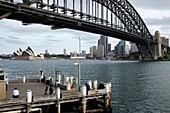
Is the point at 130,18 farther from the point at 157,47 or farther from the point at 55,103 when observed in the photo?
the point at 55,103

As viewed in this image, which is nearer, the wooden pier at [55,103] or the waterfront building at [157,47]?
the wooden pier at [55,103]

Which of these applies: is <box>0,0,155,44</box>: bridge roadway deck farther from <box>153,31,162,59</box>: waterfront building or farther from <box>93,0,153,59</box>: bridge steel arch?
<box>153,31,162,59</box>: waterfront building

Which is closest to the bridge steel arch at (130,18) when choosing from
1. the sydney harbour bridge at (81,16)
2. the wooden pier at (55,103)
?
the sydney harbour bridge at (81,16)

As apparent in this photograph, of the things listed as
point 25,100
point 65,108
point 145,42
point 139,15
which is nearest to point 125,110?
point 65,108

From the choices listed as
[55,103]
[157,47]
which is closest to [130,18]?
[157,47]

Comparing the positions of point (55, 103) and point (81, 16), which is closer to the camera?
point (55, 103)

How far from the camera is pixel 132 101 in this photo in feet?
104

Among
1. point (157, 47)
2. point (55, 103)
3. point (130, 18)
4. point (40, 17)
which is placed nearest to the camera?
point (55, 103)

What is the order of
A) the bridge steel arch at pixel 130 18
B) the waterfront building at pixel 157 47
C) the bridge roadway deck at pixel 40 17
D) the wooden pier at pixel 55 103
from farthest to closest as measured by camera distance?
the waterfront building at pixel 157 47 → the bridge steel arch at pixel 130 18 → the bridge roadway deck at pixel 40 17 → the wooden pier at pixel 55 103

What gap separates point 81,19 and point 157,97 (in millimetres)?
48520

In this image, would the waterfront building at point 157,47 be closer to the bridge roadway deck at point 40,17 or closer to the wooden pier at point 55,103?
the bridge roadway deck at point 40,17

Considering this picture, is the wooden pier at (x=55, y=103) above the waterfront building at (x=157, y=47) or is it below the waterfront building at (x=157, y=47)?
below

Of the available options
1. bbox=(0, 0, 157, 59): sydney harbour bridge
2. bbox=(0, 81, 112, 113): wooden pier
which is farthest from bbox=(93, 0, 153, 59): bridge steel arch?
bbox=(0, 81, 112, 113): wooden pier

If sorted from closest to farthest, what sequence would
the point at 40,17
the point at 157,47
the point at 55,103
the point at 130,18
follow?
the point at 55,103, the point at 40,17, the point at 130,18, the point at 157,47
